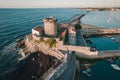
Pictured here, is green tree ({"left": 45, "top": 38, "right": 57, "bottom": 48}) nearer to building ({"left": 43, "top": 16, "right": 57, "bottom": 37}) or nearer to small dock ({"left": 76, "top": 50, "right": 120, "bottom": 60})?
building ({"left": 43, "top": 16, "right": 57, "bottom": 37})

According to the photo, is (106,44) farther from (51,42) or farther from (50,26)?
(51,42)

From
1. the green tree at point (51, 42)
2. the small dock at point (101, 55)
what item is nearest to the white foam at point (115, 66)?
the small dock at point (101, 55)

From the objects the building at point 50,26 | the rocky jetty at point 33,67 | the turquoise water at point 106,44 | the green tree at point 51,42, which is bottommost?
the turquoise water at point 106,44

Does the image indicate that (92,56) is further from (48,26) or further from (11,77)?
(11,77)

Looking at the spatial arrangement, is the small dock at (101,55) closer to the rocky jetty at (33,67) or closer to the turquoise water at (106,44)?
the rocky jetty at (33,67)

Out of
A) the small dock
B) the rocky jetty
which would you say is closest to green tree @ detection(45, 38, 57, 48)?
the rocky jetty

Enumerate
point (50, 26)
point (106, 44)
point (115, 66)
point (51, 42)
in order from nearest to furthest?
1. point (115, 66)
2. point (51, 42)
3. point (50, 26)
4. point (106, 44)

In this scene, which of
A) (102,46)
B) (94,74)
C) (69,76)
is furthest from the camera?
(102,46)

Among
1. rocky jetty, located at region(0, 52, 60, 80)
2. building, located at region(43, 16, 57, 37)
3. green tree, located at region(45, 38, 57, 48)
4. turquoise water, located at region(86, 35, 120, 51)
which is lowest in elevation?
turquoise water, located at region(86, 35, 120, 51)

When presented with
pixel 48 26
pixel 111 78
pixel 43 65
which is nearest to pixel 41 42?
pixel 48 26

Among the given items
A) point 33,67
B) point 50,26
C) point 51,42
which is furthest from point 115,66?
point 50,26

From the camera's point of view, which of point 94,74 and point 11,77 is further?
point 94,74
